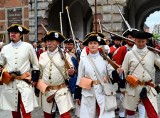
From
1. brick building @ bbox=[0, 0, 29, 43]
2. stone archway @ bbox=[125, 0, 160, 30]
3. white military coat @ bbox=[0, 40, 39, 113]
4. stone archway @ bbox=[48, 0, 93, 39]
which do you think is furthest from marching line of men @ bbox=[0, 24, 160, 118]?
stone archway @ bbox=[125, 0, 160, 30]

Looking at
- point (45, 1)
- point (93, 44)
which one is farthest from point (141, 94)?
point (45, 1)

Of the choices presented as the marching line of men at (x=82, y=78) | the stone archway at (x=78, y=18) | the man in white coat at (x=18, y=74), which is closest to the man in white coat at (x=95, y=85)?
the marching line of men at (x=82, y=78)

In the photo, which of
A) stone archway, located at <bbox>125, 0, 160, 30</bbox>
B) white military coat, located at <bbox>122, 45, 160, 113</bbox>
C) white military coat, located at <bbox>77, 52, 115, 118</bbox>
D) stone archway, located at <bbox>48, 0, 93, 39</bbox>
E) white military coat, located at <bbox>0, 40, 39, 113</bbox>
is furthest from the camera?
stone archway, located at <bbox>125, 0, 160, 30</bbox>

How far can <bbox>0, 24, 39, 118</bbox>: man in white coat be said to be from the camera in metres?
5.80

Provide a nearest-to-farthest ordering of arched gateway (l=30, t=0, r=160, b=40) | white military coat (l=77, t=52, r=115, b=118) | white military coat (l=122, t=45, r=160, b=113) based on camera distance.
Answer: white military coat (l=77, t=52, r=115, b=118)
white military coat (l=122, t=45, r=160, b=113)
arched gateway (l=30, t=0, r=160, b=40)

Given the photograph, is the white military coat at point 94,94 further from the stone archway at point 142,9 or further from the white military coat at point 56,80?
the stone archway at point 142,9

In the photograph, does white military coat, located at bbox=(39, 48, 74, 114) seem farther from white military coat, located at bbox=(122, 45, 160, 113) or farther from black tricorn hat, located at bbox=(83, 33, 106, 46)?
white military coat, located at bbox=(122, 45, 160, 113)

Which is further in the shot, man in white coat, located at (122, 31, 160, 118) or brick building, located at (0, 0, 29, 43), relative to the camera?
brick building, located at (0, 0, 29, 43)

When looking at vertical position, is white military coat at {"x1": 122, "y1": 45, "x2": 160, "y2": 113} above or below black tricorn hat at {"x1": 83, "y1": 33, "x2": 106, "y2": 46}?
below

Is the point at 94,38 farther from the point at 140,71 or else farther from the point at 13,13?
the point at 13,13

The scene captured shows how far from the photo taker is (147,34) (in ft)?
17.8

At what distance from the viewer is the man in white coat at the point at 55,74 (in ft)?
19.2

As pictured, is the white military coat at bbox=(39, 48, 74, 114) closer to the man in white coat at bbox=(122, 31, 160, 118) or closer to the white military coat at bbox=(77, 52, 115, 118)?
the white military coat at bbox=(77, 52, 115, 118)

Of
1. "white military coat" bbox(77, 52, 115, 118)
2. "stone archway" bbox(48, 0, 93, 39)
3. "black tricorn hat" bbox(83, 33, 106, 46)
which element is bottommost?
"white military coat" bbox(77, 52, 115, 118)
